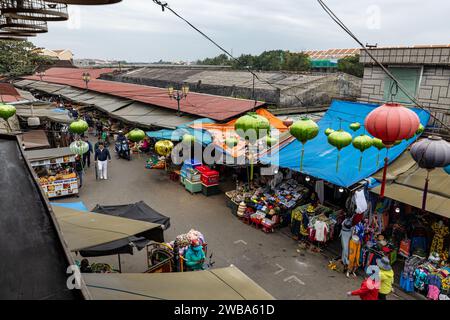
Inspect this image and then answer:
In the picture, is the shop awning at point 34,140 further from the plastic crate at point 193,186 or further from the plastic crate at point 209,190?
the plastic crate at point 209,190

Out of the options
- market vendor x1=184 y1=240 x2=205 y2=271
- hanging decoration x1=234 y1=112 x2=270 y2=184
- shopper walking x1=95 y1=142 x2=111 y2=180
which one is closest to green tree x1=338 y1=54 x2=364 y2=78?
shopper walking x1=95 y1=142 x2=111 y2=180

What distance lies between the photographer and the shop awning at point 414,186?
7.64 m

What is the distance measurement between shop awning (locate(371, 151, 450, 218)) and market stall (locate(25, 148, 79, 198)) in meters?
11.7

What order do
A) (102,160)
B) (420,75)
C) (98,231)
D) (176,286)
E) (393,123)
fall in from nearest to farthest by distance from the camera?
1. (176,286)
2. (393,123)
3. (98,231)
4. (420,75)
5. (102,160)

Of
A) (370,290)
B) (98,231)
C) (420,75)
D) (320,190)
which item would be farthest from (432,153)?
(420,75)

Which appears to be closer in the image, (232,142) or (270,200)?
(270,200)

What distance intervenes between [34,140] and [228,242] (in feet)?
39.0

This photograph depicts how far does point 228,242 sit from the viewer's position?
33.0 feet

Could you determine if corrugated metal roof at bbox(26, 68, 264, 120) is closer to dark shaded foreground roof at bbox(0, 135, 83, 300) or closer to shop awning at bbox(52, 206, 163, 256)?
shop awning at bbox(52, 206, 163, 256)

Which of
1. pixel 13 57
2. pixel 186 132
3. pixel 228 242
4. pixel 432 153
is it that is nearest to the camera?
pixel 432 153

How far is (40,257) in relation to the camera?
274cm

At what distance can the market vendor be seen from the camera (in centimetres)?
729

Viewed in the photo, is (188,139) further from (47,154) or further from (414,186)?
(414,186)

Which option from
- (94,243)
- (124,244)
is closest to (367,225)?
(124,244)
